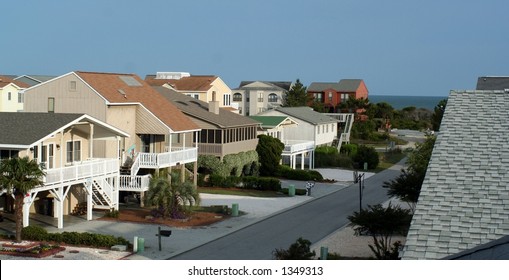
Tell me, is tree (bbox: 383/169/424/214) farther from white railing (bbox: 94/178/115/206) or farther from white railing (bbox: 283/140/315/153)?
white railing (bbox: 283/140/315/153)

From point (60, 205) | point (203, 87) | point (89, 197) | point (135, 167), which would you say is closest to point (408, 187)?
point (89, 197)

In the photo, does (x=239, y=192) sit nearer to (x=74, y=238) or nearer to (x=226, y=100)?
(x=74, y=238)

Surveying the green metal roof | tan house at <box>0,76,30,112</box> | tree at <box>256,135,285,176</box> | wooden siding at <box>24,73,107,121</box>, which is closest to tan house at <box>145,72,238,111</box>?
the green metal roof

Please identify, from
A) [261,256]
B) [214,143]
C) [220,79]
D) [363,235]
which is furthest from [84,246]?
[220,79]

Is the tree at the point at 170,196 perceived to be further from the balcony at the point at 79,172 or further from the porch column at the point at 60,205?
the porch column at the point at 60,205

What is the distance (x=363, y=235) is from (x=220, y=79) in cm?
4366

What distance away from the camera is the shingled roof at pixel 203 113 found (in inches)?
1903

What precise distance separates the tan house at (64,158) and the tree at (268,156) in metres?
18.3

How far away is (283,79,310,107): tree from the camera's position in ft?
328

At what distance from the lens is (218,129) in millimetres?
48094

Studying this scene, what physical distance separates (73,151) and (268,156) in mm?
21502

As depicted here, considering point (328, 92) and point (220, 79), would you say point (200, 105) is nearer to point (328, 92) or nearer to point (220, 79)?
point (220, 79)

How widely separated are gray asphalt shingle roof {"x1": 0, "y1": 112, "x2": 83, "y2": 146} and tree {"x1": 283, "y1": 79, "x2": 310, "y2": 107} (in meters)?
68.6

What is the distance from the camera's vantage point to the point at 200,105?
5412cm
